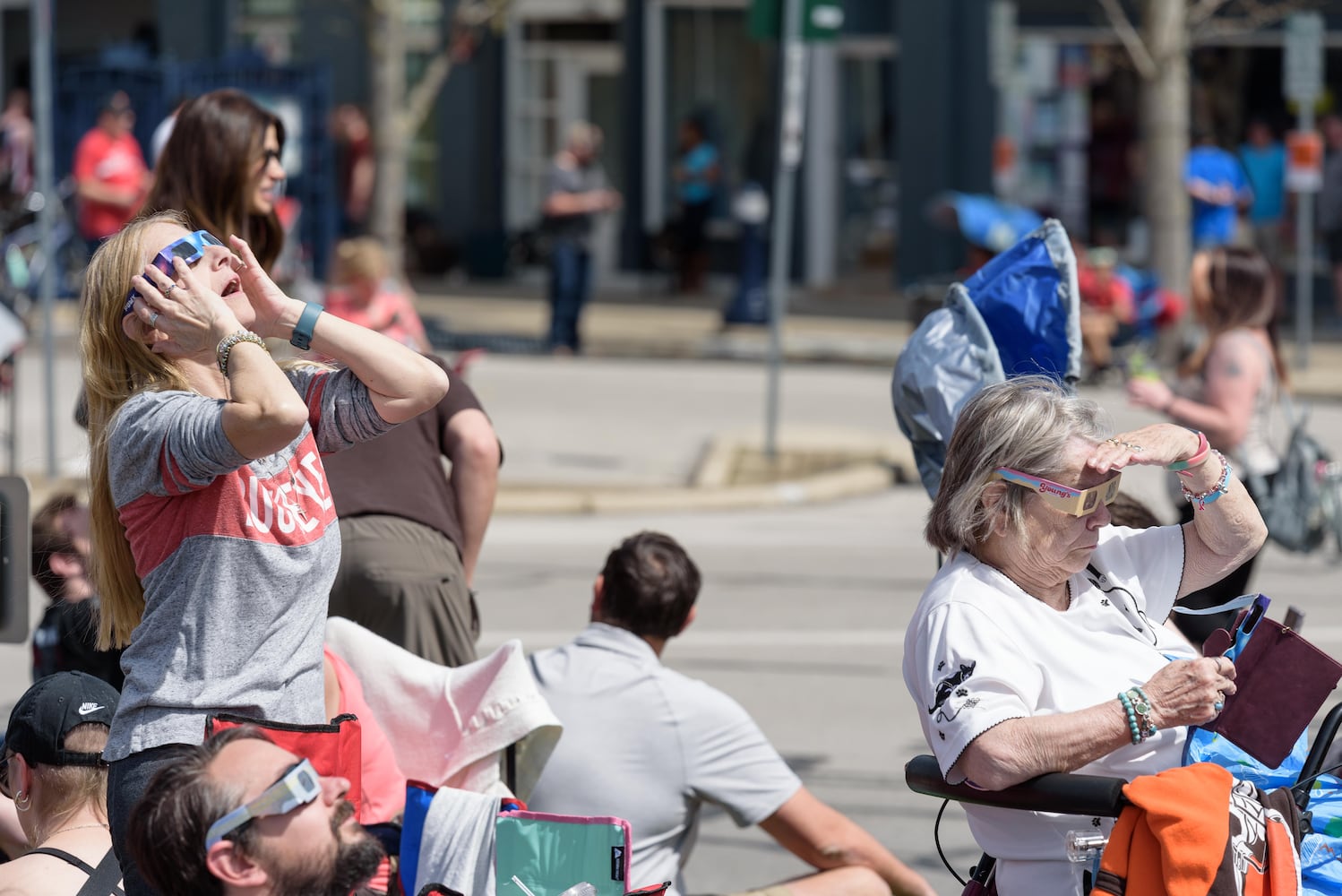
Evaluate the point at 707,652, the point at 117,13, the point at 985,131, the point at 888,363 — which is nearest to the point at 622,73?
the point at 985,131

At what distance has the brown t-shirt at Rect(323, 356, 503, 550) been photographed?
16.3 feet

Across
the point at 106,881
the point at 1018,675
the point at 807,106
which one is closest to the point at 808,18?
the point at 1018,675

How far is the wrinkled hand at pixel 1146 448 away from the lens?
11.8 ft

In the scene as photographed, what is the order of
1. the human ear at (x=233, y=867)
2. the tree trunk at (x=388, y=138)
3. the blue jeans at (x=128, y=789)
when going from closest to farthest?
the human ear at (x=233, y=867)
the blue jeans at (x=128, y=789)
the tree trunk at (x=388, y=138)

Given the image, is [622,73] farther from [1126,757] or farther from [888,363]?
[1126,757]

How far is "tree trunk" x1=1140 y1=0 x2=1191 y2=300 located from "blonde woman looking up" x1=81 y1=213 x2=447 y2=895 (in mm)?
13600

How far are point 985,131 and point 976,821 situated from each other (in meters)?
18.2

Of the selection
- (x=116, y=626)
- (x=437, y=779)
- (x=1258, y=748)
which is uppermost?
(x=116, y=626)

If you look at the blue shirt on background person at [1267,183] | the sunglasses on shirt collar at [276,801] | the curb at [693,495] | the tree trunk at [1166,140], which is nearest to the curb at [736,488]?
the curb at [693,495]

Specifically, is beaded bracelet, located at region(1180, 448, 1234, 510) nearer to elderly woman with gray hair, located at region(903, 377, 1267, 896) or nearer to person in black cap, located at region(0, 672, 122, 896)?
elderly woman with gray hair, located at region(903, 377, 1267, 896)

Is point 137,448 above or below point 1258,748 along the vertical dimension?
above

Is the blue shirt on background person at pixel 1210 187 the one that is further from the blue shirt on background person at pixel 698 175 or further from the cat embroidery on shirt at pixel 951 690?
the cat embroidery on shirt at pixel 951 690

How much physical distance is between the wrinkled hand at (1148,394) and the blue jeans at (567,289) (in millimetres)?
11033

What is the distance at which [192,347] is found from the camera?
3279 mm
